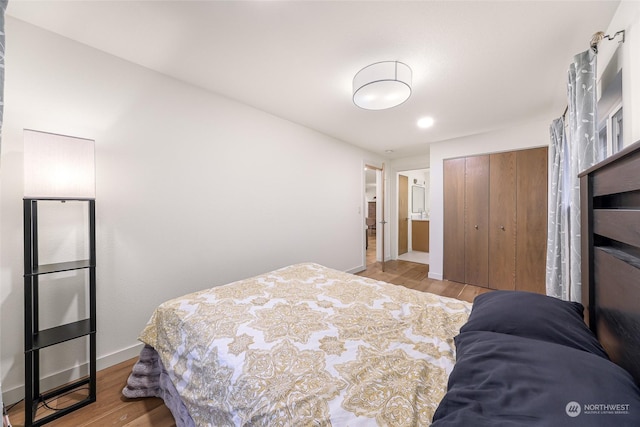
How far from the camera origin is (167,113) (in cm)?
211

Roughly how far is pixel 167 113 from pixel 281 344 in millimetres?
2183

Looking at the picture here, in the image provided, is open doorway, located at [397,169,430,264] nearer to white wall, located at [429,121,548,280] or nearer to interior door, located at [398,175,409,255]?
interior door, located at [398,175,409,255]

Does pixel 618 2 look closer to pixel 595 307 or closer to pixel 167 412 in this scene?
pixel 595 307

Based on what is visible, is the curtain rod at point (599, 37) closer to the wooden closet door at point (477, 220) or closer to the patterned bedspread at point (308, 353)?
the patterned bedspread at point (308, 353)

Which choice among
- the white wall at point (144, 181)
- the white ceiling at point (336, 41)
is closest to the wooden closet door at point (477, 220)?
the white ceiling at point (336, 41)

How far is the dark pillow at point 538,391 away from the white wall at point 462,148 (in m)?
3.51

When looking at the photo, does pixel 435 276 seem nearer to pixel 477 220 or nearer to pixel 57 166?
pixel 477 220

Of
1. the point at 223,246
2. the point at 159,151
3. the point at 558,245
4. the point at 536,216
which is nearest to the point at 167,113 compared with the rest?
the point at 159,151

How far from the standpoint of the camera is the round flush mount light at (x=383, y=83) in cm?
180

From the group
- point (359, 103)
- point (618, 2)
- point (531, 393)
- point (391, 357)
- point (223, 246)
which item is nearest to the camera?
point (531, 393)

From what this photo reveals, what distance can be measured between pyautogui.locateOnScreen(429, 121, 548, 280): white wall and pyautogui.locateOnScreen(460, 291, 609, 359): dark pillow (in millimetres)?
2990

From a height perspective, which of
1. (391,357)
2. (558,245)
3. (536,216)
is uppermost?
(536,216)

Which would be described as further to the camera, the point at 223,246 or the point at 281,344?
the point at 223,246

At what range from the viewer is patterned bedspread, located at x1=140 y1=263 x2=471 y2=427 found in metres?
0.81
